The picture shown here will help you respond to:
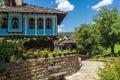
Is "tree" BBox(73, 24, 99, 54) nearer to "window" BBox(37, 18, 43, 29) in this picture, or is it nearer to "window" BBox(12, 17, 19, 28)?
"window" BBox(37, 18, 43, 29)

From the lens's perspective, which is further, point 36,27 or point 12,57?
point 36,27

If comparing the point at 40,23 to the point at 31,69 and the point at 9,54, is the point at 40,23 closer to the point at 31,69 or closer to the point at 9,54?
the point at 31,69

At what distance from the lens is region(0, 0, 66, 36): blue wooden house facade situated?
2977cm

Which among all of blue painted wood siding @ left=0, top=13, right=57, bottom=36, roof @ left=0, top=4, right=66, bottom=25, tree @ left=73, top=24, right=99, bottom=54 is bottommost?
tree @ left=73, top=24, right=99, bottom=54

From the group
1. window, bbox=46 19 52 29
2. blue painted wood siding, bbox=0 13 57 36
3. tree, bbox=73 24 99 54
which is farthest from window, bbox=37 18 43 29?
tree, bbox=73 24 99 54

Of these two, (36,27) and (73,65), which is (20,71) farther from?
(36,27)

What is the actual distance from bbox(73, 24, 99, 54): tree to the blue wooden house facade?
A: 15077mm

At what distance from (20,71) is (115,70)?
18.5ft

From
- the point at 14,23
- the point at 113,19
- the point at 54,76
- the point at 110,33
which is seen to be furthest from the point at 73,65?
the point at 113,19

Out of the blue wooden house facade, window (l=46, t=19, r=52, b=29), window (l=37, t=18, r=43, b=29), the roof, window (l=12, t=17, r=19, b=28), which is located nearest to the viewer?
the roof

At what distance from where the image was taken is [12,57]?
14.5 meters

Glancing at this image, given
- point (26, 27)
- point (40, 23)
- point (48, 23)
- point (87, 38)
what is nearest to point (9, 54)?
point (26, 27)

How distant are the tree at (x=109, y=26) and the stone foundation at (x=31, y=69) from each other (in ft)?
83.6

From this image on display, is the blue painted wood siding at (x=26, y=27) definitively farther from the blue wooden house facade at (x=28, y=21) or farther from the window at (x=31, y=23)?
the window at (x=31, y=23)
